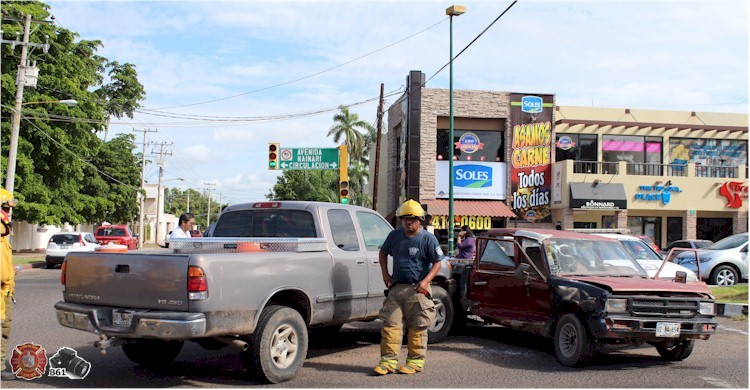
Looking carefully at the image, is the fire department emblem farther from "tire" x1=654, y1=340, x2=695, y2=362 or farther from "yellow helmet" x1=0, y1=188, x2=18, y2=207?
"tire" x1=654, y1=340, x2=695, y2=362

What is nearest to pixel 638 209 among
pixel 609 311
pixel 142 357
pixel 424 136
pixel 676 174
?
pixel 676 174

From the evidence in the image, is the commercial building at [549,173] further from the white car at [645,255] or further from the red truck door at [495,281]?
the red truck door at [495,281]

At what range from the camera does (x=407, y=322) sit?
7.55m

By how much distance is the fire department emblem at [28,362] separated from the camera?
273 inches

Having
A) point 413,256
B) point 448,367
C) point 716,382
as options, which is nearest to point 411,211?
point 413,256

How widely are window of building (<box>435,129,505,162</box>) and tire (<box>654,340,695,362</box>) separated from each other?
2457cm

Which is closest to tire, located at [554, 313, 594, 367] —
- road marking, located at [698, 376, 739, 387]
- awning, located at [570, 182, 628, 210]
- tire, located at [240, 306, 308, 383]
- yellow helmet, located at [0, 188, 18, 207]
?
road marking, located at [698, 376, 739, 387]

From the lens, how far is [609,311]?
24.8ft

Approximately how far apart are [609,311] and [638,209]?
1083 inches

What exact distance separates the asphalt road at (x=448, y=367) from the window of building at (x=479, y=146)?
22.8 meters

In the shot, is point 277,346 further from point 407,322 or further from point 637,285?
point 637,285

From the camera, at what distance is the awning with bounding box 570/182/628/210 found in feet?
102

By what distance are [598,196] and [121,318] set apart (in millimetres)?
28063

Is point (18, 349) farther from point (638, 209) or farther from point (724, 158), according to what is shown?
point (724, 158)
